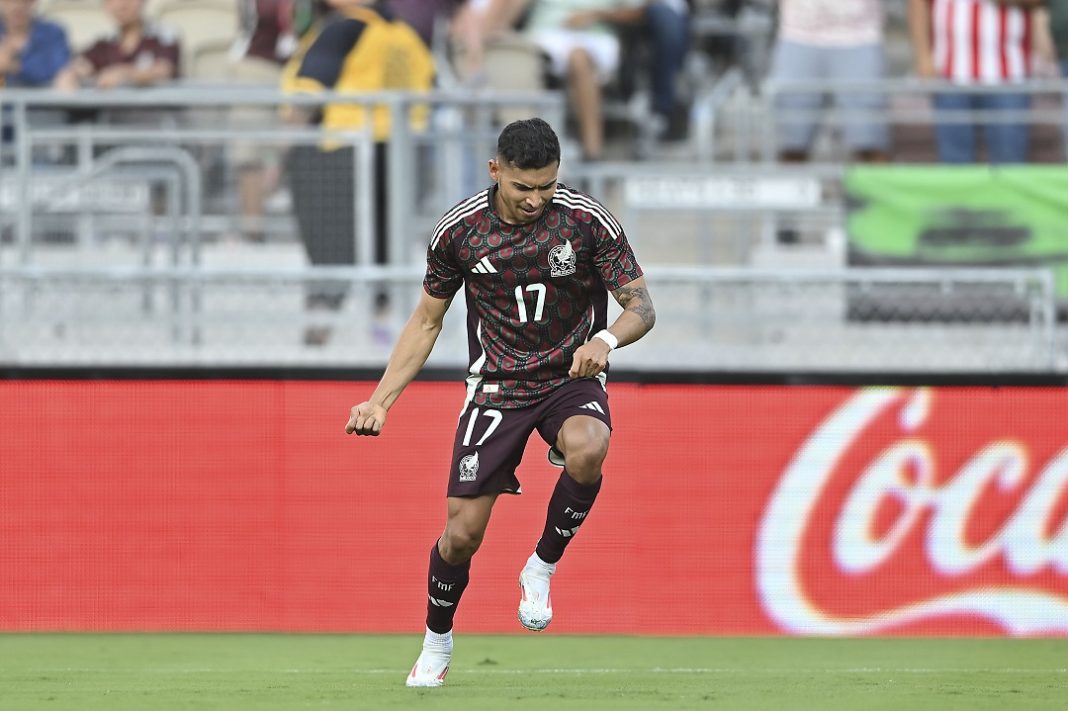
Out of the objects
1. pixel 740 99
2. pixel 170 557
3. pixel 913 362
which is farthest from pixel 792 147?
pixel 170 557

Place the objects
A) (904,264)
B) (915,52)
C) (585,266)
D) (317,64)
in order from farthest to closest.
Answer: (915,52), (317,64), (904,264), (585,266)

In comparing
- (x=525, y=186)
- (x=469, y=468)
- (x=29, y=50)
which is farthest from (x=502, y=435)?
(x=29, y=50)

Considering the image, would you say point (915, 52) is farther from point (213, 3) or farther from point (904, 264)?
point (213, 3)

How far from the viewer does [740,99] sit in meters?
12.8

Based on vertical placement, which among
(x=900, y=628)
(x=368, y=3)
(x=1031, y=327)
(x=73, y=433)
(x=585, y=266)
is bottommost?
(x=900, y=628)

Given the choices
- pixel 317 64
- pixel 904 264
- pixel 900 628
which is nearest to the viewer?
pixel 900 628

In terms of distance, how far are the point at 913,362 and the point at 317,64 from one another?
13.7 ft

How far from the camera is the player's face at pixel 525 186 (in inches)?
250

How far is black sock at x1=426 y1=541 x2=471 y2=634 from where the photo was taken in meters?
6.93

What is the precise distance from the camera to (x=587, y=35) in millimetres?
13016

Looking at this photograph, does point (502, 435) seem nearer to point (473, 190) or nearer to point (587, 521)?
point (587, 521)

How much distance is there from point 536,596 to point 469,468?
55 centimetres

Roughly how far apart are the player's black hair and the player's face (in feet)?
0.07

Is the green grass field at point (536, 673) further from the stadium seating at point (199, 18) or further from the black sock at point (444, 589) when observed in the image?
the stadium seating at point (199, 18)
